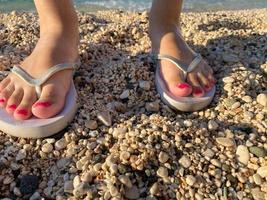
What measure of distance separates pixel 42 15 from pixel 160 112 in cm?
68

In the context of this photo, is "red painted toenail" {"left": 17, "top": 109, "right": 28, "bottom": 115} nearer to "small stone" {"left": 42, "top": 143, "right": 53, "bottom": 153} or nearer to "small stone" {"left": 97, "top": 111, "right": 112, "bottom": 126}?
"small stone" {"left": 42, "top": 143, "right": 53, "bottom": 153}

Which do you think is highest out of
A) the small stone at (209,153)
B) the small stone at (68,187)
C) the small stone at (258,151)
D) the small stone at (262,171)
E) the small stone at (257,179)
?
the small stone at (68,187)

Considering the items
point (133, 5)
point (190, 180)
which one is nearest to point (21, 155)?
point (190, 180)

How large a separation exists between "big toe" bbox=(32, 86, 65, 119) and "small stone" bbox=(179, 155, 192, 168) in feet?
1.66

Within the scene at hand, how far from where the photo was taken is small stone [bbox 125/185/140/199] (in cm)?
155

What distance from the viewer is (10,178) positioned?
64.3 inches

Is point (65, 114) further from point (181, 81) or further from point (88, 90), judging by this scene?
point (181, 81)

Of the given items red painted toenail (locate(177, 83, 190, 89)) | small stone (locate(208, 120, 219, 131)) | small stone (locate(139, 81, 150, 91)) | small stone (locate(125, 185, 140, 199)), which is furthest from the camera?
small stone (locate(139, 81, 150, 91))

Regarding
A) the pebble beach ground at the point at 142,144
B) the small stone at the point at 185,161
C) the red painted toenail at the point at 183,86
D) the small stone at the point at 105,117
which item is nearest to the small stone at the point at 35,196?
the pebble beach ground at the point at 142,144

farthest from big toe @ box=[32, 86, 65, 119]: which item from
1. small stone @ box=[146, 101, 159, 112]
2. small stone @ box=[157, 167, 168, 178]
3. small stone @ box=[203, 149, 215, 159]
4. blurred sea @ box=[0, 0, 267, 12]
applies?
blurred sea @ box=[0, 0, 267, 12]

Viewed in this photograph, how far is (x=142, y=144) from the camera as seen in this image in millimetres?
1682

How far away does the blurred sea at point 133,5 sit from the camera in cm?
511

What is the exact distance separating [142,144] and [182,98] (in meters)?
0.33

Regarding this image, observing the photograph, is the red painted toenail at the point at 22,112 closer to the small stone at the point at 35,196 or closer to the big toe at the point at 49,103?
the big toe at the point at 49,103
